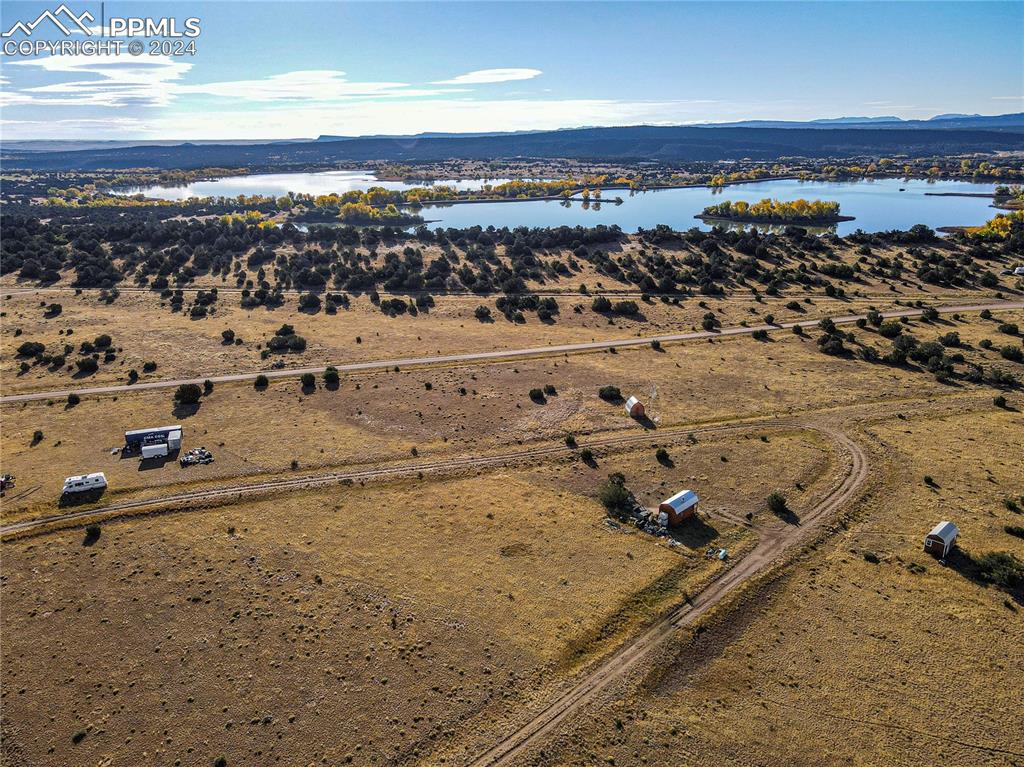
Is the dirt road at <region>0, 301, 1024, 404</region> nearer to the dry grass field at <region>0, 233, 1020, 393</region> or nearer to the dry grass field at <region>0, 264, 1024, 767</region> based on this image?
the dry grass field at <region>0, 233, 1020, 393</region>

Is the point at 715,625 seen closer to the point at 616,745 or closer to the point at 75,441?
the point at 616,745

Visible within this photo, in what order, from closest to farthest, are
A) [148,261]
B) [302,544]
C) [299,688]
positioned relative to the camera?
[299,688]
[302,544]
[148,261]

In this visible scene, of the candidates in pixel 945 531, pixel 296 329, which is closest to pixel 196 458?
pixel 296 329

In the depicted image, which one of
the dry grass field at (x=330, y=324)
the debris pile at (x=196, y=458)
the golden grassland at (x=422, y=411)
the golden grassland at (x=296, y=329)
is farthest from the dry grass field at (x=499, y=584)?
the dry grass field at (x=330, y=324)

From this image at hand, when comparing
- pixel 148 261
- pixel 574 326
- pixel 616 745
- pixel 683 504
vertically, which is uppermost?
pixel 148 261

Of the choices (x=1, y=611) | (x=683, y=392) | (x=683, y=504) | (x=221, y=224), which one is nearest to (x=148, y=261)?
(x=221, y=224)

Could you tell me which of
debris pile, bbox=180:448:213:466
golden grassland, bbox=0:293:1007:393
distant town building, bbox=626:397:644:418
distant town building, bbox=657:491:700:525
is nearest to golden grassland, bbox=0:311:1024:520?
debris pile, bbox=180:448:213:466
